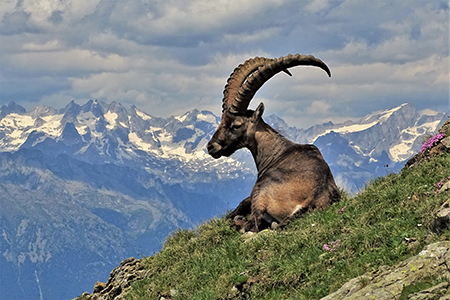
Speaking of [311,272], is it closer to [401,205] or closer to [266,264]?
[266,264]

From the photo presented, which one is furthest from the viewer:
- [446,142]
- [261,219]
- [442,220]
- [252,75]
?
[252,75]

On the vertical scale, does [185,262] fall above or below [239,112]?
below

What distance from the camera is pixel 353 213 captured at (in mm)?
→ 15359

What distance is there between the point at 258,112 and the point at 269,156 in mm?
1469

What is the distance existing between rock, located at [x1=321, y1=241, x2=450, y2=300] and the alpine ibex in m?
6.20

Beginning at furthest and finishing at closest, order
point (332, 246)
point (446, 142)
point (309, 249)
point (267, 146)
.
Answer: point (267, 146)
point (446, 142)
point (309, 249)
point (332, 246)

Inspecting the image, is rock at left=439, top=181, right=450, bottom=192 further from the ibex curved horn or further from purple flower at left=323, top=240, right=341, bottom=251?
the ibex curved horn

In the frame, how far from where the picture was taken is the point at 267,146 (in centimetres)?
2053

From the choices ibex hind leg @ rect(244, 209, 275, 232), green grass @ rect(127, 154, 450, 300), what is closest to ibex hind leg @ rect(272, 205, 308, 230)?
green grass @ rect(127, 154, 450, 300)

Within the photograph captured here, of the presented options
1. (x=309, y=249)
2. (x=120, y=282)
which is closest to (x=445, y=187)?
(x=309, y=249)

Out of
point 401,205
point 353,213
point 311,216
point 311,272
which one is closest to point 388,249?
point 311,272

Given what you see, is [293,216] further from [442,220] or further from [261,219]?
[442,220]

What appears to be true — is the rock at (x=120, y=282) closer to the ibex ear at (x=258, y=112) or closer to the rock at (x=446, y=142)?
the ibex ear at (x=258, y=112)

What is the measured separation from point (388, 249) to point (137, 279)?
890cm
